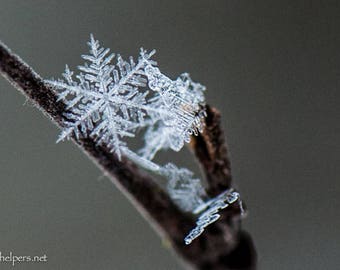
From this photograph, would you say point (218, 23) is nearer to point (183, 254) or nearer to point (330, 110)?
point (330, 110)

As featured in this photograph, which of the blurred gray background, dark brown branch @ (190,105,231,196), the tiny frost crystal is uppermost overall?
the blurred gray background

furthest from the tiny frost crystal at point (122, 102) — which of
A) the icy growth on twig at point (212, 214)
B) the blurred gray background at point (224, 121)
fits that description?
the blurred gray background at point (224, 121)

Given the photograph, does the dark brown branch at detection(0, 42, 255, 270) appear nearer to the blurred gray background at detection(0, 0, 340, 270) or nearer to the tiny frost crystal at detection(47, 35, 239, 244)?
the tiny frost crystal at detection(47, 35, 239, 244)

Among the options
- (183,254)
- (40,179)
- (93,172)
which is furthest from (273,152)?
(183,254)

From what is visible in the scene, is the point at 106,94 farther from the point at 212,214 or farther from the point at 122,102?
the point at 212,214

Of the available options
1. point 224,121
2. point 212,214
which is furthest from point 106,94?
point 224,121

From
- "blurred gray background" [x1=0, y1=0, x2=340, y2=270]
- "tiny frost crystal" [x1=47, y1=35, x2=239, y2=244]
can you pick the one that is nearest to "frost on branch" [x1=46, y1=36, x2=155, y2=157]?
"tiny frost crystal" [x1=47, y1=35, x2=239, y2=244]
